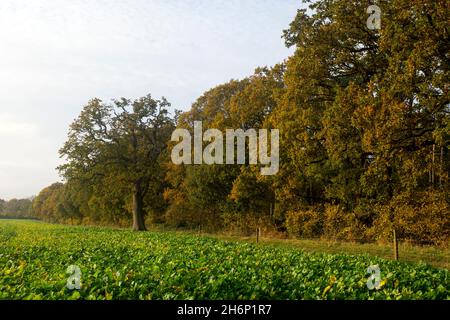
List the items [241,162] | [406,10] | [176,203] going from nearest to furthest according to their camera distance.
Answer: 1. [406,10]
2. [241,162]
3. [176,203]

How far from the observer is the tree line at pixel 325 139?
21359 millimetres

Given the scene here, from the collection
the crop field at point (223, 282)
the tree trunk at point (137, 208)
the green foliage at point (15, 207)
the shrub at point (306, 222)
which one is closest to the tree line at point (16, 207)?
the green foliage at point (15, 207)

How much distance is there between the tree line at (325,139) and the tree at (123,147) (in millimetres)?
120

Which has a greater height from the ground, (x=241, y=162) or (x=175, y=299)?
(x=241, y=162)

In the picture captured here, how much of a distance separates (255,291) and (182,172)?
3888 centimetres

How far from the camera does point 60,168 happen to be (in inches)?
1725

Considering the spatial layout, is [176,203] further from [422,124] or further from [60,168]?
[422,124]

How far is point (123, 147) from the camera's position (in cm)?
4719

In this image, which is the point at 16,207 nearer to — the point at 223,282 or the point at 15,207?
the point at 15,207

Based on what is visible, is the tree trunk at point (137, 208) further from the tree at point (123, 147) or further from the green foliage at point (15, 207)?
the green foliage at point (15, 207)

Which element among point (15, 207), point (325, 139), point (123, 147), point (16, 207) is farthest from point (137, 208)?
point (15, 207)

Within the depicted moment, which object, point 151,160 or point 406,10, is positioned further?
point 151,160

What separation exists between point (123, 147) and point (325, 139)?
85.6 feet
